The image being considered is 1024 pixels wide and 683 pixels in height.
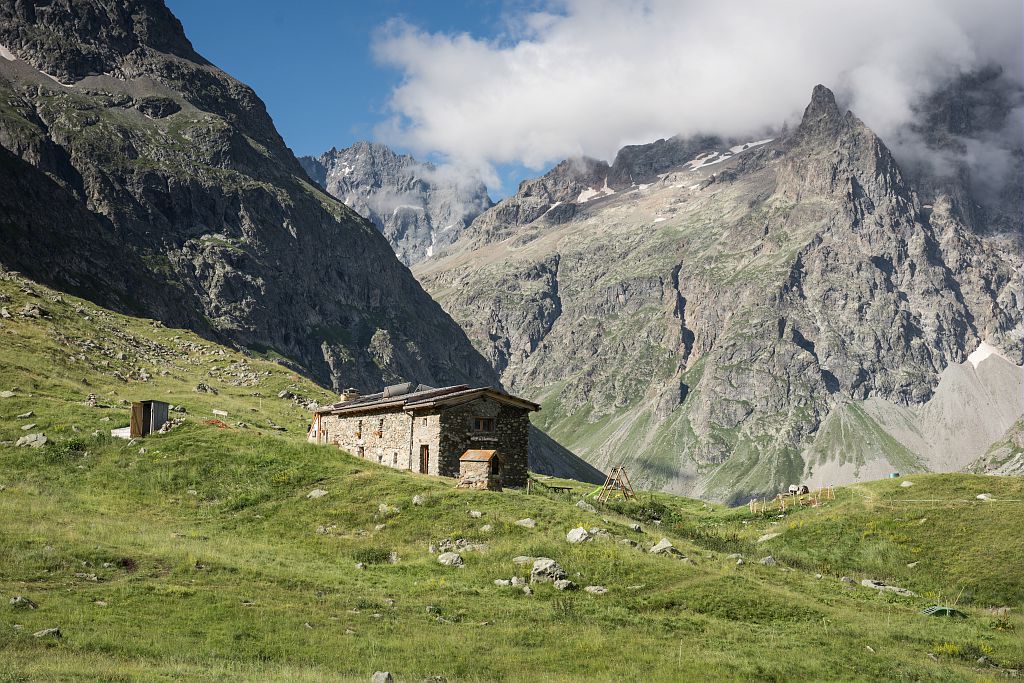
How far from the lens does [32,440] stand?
46562 mm

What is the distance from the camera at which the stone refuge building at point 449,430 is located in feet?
170

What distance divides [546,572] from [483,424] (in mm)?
23683

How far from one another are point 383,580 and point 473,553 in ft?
14.5

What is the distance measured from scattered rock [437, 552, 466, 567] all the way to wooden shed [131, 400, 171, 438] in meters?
26.9

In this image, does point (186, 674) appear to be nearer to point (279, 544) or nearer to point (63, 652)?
point (63, 652)

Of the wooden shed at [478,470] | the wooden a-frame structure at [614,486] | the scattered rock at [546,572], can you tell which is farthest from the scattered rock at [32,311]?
the scattered rock at [546,572]

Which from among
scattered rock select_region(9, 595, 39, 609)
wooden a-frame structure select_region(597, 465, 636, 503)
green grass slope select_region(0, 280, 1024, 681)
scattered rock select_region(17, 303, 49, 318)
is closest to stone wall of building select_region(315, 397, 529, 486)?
green grass slope select_region(0, 280, 1024, 681)

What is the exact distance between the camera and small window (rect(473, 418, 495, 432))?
53.3 metres

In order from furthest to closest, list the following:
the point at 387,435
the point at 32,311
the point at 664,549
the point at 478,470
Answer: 1. the point at 32,311
2. the point at 387,435
3. the point at 478,470
4. the point at 664,549

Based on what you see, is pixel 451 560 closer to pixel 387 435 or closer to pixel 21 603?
pixel 21 603

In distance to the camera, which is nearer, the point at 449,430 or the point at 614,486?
the point at 449,430

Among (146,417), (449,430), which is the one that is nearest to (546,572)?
(449,430)

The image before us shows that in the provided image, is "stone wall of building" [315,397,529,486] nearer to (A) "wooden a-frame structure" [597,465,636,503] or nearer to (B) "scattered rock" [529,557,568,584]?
(A) "wooden a-frame structure" [597,465,636,503]

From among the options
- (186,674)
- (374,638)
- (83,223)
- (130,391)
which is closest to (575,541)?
(374,638)
